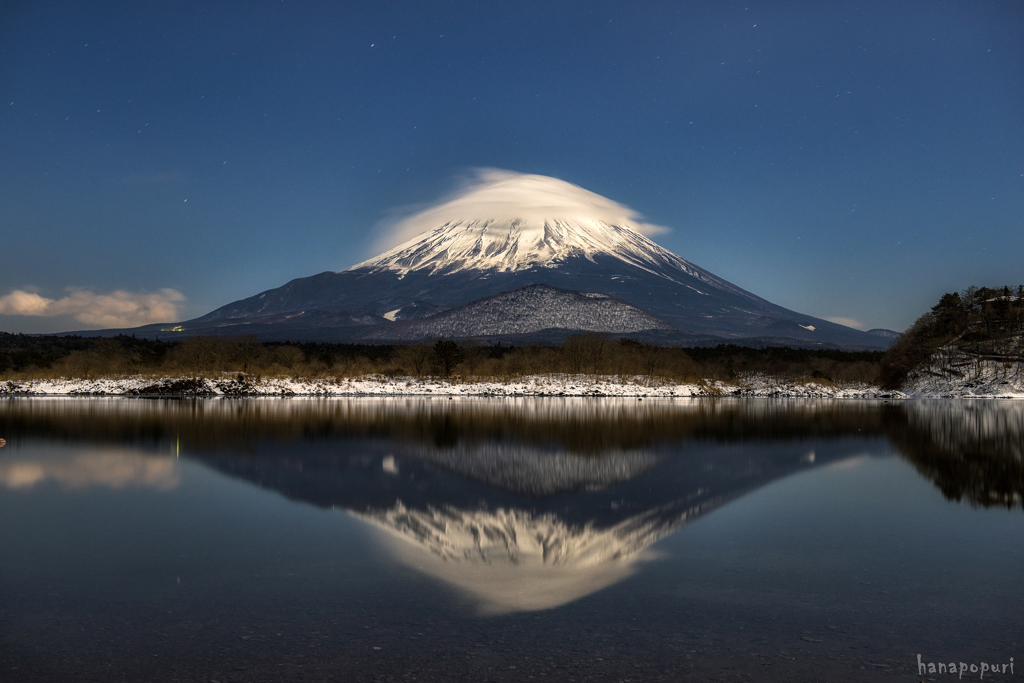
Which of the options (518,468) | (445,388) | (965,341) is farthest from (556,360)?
(518,468)

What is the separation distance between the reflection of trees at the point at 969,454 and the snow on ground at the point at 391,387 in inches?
1552

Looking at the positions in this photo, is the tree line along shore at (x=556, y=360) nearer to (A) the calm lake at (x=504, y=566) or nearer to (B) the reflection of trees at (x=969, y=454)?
(B) the reflection of trees at (x=969, y=454)

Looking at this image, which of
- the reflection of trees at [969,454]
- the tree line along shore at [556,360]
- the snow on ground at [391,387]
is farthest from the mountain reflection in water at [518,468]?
the tree line along shore at [556,360]

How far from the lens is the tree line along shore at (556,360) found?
90.6 meters

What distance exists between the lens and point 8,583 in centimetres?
991

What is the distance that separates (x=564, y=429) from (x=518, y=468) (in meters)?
13.1

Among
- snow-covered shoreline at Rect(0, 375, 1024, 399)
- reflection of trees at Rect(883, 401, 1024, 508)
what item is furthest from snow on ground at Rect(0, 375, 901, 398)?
reflection of trees at Rect(883, 401, 1024, 508)

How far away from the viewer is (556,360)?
101 metres

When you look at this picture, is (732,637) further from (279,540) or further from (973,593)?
(279,540)

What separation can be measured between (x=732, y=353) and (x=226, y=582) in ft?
428

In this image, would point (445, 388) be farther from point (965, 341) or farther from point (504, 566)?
point (504, 566)

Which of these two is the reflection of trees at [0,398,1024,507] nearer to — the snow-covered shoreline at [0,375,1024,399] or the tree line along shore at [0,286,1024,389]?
the snow-covered shoreline at [0,375,1024,399]

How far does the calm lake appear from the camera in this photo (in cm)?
751

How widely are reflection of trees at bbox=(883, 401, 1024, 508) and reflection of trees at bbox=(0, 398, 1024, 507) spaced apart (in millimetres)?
30
